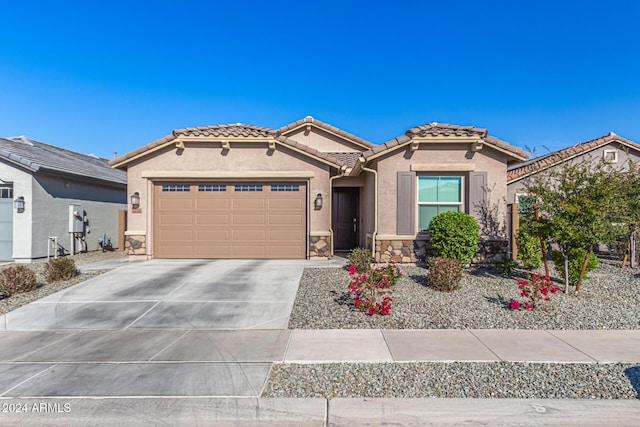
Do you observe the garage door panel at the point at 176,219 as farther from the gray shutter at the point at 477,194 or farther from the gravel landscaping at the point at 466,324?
the gray shutter at the point at 477,194

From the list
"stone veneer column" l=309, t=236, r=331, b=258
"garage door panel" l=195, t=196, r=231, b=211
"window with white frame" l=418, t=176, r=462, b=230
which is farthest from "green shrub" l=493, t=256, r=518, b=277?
"garage door panel" l=195, t=196, r=231, b=211

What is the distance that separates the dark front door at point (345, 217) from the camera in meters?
13.2

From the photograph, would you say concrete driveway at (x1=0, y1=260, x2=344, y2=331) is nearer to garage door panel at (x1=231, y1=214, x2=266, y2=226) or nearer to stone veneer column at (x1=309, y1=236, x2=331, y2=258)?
stone veneer column at (x1=309, y1=236, x2=331, y2=258)

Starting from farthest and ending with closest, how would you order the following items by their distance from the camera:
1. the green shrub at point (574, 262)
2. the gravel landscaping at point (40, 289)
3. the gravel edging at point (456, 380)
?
the green shrub at point (574, 262), the gravel landscaping at point (40, 289), the gravel edging at point (456, 380)

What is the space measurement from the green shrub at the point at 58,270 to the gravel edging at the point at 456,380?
22.6 feet

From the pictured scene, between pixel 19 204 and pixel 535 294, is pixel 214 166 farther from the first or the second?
pixel 535 294

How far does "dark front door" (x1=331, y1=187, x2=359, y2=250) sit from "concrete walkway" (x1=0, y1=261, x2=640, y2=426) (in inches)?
258

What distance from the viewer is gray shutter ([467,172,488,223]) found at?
31.5ft

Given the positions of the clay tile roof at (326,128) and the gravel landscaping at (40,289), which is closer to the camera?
the gravel landscaping at (40,289)

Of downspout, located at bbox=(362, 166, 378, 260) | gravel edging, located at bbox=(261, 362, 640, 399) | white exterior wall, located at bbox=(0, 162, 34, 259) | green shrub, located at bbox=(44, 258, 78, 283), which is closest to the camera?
gravel edging, located at bbox=(261, 362, 640, 399)

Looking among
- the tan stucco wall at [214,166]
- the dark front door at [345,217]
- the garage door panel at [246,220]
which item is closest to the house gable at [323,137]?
the dark front door at [345,217]

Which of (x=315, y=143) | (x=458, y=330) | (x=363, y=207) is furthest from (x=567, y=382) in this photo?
(x=315, y=143)

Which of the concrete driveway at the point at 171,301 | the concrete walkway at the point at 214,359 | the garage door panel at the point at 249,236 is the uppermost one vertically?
the garage door panel at the point at 249,236

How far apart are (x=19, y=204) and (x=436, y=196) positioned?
515 inches
